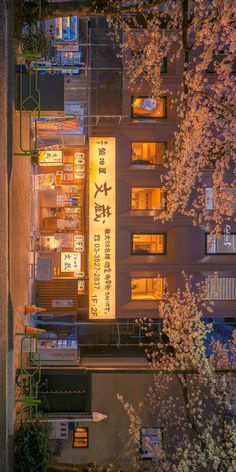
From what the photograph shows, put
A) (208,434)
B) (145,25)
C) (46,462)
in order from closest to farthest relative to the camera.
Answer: (46,462)
(208,434)
(145,25)

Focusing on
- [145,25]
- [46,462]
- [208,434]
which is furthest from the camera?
[145,25]

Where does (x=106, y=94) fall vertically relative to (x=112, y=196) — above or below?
above

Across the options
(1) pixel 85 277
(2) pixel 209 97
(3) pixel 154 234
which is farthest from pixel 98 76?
(1) pixel 85 277

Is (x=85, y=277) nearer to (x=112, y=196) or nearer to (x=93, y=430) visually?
(x=112, y=196)

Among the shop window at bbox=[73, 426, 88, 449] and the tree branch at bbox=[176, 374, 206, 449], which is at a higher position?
the tree branch at bbox=[176, 374, 206, 449]

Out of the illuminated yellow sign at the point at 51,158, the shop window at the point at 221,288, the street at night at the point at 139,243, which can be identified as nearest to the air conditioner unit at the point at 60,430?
the street at night at the point at 139,243

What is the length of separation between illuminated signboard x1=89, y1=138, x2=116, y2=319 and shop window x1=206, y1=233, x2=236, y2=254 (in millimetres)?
3377

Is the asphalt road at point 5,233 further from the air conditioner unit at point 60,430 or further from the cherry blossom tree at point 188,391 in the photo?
the cherry blossom tree at point 188,391

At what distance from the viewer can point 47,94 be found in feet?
43.2

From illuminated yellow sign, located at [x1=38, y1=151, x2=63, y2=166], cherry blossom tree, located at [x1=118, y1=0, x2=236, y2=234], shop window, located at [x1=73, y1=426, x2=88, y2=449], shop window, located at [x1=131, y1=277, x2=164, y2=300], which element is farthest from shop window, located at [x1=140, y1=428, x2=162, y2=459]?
illuminated yellow sign, located at [x1=38, y1=151, x2=63, y2=166]

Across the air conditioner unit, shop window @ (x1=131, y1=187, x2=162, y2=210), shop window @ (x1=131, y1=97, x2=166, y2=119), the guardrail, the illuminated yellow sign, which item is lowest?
the air conditioner unit

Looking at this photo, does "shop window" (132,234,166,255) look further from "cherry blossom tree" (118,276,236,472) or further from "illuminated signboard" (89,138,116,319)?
"cherry blossom tree" (118,276,236,472)

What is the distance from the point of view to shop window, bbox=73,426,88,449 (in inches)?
604

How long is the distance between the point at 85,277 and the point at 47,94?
6524 millimetres
